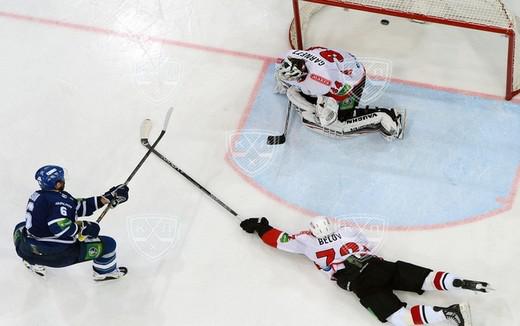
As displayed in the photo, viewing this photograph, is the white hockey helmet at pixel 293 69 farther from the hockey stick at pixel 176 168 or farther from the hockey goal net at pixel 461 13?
the hockey stick at pixel 176 168

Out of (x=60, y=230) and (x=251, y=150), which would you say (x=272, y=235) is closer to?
(x=251, y=150)

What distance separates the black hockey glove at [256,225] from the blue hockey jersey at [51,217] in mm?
971

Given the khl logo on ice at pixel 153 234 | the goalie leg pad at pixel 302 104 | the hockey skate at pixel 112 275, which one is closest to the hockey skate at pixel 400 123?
the goalie leg pad at pixel 302 104

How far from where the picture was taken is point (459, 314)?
Answer: 4379mm

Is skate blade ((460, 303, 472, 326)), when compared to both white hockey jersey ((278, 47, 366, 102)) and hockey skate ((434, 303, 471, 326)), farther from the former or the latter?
white hockey jersey ((278, 47, 366, 102))

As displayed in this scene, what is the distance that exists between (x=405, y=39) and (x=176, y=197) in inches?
75.6

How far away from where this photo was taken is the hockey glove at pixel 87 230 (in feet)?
14.8

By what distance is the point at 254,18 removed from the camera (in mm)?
6129

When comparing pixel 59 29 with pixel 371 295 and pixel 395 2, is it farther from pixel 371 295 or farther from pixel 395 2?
pixel 371 295

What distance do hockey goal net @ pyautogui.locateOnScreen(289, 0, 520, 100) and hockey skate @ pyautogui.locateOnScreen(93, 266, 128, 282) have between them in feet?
6.35

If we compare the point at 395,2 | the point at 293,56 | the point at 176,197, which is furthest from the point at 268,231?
the point at 395,2

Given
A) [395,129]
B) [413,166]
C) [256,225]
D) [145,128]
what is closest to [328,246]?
[256,225]

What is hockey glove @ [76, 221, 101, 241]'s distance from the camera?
14.8ft

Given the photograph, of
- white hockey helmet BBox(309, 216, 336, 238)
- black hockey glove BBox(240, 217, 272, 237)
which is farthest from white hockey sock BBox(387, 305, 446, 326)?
black hockey glove BBox(240, 217, 272, 237)
